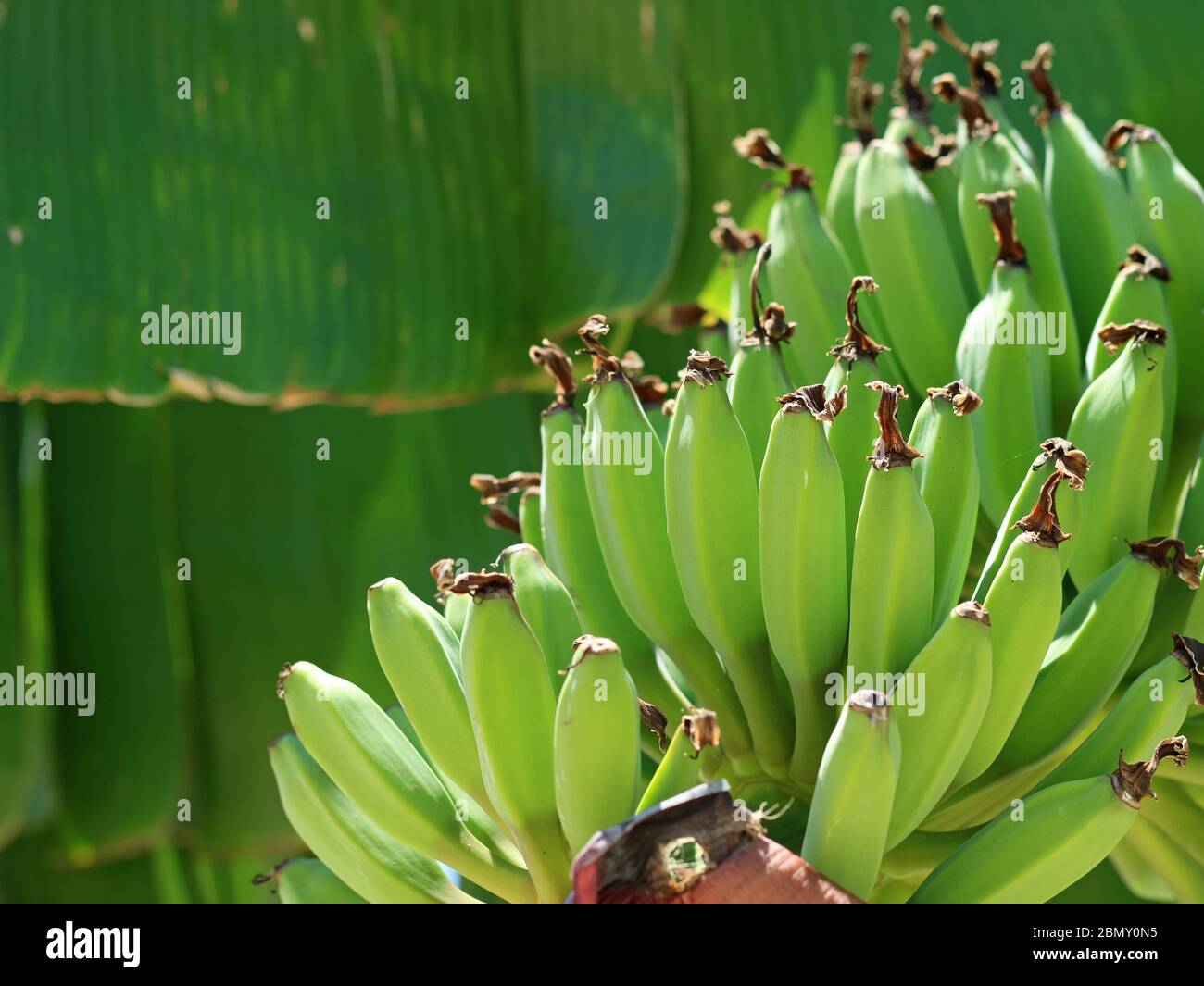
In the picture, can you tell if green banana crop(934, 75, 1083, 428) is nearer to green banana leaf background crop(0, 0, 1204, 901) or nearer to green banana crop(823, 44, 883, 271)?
green banana crop(823, 44, 883, 271)

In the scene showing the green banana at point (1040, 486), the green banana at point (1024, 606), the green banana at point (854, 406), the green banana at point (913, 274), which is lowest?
the green banana at point (1024, 606)

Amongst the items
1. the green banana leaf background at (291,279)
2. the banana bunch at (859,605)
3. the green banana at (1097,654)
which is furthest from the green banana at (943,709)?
the green banana leaf background at (291,279)

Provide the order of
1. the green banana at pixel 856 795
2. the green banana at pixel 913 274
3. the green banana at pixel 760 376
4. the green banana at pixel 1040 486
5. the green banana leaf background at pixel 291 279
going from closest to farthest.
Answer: the green banana at pixel 856 795, the green banana at pixel 1040 486, the green banana at pixel 760 376, the green banana at pixel 913 274, the green banana leaf background at pixel 291 279

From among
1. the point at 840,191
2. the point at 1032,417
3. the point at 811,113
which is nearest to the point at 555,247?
the point at 811,113

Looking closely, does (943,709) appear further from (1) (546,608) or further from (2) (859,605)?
(1) (546,608)

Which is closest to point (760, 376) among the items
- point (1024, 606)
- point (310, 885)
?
point (1024, 606)

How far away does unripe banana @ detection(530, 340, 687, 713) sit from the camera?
939 millimetres

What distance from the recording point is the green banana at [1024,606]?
76 centimetres

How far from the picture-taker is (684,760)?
0.72m

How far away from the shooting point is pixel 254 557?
1.79 metres

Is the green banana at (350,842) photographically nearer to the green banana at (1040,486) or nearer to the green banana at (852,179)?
the green banana at (1040,486)

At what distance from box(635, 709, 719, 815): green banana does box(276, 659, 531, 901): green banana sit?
141mm

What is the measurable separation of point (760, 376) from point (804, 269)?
0.20 meters

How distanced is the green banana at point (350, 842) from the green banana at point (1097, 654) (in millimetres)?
388
